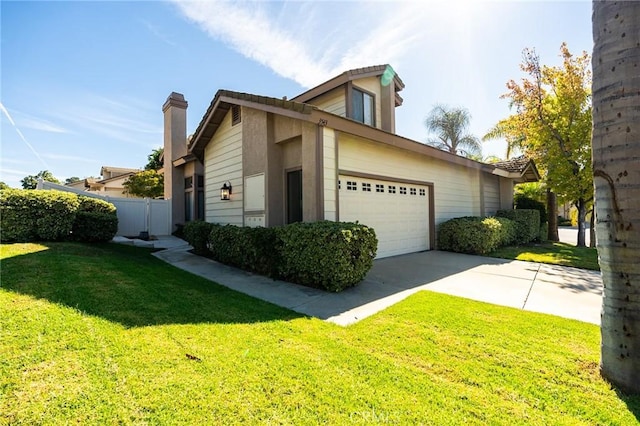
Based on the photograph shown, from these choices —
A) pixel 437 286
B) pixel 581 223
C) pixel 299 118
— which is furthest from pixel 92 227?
pixel 581 223

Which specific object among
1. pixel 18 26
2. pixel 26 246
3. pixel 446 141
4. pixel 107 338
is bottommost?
pixel 107 338

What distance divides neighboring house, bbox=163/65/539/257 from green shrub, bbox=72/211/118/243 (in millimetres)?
3330

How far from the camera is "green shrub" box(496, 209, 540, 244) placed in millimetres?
13352

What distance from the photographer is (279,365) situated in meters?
2.82

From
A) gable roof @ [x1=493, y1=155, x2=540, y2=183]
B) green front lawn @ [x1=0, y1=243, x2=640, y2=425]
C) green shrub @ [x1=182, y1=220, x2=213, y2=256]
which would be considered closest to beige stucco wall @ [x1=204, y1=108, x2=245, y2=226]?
green shrub @ [x1=182, y1=220, x2=213, y2=256]

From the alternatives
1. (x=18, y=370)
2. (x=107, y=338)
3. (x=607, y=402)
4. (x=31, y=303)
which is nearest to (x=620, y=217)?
(x=607, y=402)

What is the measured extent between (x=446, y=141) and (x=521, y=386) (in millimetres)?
28239

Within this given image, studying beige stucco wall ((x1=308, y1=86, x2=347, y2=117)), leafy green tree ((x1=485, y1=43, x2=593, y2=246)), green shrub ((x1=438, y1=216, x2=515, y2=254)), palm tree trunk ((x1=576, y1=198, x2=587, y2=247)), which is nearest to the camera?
green shrub ((x1=438, y1=216, x2=515, y2=254))

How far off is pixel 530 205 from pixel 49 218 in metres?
22.4

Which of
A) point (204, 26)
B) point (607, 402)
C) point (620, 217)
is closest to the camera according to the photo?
point (607, 402)

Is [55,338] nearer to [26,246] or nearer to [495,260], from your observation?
[26,246]

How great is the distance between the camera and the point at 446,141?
2747 cm

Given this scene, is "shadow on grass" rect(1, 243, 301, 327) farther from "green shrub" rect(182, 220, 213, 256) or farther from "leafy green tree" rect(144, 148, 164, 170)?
"leafy green tree" rect(144, 148, 164, 170)

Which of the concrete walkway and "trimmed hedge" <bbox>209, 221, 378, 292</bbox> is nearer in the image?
the concrete walkway
